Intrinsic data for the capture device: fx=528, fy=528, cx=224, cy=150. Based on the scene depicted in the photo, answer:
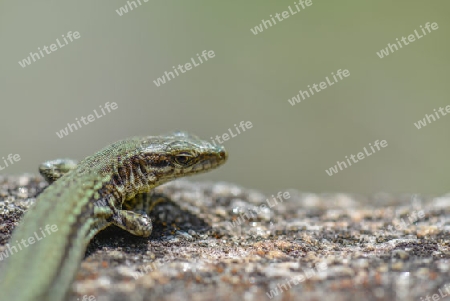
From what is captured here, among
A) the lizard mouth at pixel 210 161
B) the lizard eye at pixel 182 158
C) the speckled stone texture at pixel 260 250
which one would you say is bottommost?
the speckled stone texture at pixel 260 250

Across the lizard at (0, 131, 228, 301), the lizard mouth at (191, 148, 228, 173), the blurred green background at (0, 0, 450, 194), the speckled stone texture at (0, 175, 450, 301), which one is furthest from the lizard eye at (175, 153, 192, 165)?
the blurred green background at (0, 0, 450, 194)

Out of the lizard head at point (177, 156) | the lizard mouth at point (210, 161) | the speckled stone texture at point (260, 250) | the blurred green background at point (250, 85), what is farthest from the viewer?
the blurred green background at point (250, 85)

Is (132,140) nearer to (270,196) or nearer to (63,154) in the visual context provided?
(270,196)

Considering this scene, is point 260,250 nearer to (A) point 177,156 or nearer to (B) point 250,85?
(A) point 177,156

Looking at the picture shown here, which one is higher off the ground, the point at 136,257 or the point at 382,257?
the point at 136,257

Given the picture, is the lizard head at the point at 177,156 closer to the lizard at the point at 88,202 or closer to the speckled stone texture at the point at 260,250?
the lizard at the point at 88,202

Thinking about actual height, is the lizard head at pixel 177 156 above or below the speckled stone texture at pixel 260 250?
above

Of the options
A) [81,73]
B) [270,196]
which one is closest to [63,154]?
[81,73]

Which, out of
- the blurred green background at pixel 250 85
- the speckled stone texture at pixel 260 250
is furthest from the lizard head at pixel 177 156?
the blurred green background at pixel 250 85
